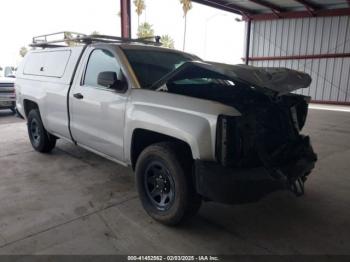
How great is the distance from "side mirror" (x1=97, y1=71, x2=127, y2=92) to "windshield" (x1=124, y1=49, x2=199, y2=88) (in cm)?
21

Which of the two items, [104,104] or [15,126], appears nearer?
[104,104]

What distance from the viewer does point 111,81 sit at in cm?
341

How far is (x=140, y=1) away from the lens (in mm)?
26781

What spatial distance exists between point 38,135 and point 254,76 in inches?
169

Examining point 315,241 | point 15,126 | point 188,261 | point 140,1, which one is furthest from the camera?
point 140,1

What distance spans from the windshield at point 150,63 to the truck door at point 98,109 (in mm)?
215

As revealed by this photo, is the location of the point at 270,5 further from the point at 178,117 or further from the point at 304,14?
the point at 178,117

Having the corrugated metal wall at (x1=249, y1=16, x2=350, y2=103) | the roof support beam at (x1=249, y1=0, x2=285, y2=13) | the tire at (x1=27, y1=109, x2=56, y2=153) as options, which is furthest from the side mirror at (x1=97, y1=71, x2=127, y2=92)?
the corrugated metal wall at (x1=249, y1=16, x2=350, y2=103)

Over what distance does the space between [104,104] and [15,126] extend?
5.87 metres

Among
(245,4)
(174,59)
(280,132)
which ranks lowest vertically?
(280,132)

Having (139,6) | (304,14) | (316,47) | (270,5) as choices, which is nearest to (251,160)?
(270,5)

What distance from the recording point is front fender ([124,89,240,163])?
2.63 metres

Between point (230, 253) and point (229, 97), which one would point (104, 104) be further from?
point (230, 253)

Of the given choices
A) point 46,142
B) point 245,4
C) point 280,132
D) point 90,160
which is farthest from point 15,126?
point 245,4
